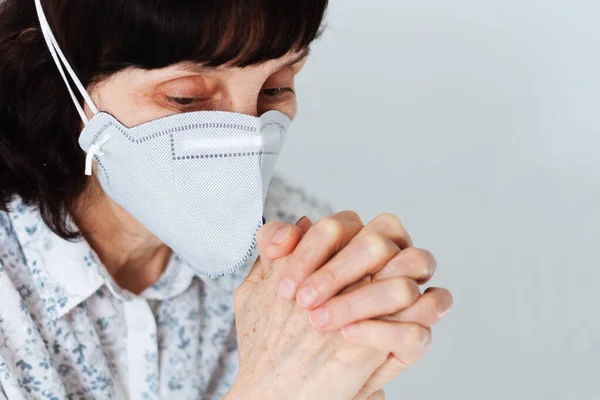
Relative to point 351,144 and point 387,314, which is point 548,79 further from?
point 387,314

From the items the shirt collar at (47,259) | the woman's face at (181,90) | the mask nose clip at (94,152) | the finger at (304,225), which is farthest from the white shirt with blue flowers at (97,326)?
the finger at (304,225)

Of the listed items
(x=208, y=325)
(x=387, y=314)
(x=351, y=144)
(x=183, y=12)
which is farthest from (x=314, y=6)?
(x=351, y=144)

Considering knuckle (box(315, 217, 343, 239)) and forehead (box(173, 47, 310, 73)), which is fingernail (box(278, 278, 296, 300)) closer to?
knuckle (box(315, 217, 343, 239))

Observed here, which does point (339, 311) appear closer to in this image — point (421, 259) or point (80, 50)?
point (421, 259)

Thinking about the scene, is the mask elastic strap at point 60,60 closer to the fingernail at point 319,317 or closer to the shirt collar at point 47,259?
the shirt collar at point 47,259

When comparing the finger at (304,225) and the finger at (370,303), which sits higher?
the finger at (370,303)

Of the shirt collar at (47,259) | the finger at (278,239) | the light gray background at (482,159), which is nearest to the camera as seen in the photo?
the finger at (278,239)

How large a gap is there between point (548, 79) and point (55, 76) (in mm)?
1062

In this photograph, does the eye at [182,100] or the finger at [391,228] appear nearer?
the finger at [391,228]

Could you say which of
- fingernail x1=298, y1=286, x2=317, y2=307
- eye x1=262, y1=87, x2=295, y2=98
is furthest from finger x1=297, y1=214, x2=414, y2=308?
eye x1=262, y1=87, x2=295, y2=98

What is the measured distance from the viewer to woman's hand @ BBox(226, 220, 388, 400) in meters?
1.18

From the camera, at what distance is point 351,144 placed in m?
2.10

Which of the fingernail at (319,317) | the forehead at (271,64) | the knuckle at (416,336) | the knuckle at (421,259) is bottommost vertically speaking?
the fingernail at (319,317)

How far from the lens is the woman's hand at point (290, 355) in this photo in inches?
46.6
